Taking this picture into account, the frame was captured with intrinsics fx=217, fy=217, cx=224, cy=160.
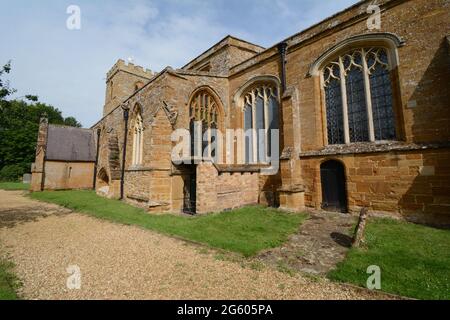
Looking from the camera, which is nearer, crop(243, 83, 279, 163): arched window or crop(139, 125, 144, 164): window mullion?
crop(243, 83, 279, 163): arched window

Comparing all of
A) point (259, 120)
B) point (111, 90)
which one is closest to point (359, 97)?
point (259, 120)

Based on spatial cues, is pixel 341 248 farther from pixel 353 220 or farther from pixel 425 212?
pixel 425 212

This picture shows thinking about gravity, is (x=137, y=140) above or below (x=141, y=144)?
above

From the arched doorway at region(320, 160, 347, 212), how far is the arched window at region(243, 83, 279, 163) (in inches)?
133

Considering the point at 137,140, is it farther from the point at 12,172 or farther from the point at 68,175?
the point at 12,172

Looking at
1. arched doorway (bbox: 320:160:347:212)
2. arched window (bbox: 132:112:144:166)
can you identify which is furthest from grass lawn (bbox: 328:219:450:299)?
arched window (bbox: 132:112:144:166)

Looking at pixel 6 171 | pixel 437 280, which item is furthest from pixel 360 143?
pixel 6 171

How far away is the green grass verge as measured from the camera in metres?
3.24

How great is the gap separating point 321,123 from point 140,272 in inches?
361

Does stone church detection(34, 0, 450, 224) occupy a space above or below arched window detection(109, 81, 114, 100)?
below

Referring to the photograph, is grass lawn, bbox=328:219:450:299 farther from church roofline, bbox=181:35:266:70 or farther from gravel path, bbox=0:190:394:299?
church roofline, bbox=181:35:266:70

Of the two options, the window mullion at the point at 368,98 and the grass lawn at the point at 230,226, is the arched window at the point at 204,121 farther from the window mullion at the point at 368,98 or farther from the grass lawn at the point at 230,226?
the window mullion at the point at 368,98

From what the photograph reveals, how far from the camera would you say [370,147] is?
822 cm

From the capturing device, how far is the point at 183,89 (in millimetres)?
11672
